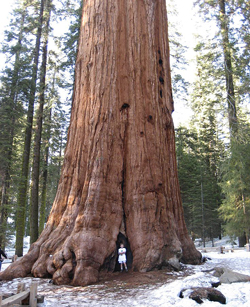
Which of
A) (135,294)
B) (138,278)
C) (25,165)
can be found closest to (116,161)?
(138,278)

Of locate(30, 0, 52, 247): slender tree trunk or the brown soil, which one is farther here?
locate(30, 0, 52, 247): slender tree trunk

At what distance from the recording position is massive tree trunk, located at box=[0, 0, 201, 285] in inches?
285

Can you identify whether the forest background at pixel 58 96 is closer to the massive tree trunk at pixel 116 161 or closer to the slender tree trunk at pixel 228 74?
the slender tree trunk at pixel 228 74

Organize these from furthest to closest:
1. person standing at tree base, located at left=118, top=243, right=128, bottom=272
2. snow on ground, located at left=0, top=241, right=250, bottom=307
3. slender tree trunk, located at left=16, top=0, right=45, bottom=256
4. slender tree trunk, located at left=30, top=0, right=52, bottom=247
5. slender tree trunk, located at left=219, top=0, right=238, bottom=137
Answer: slender tree trunk, located at left=219, top=0, right=238, bottom=137 < slender tree trunk, located at left=16, top=0, right=45, bottom=256 < slender tree trunk, located at left=30, top=0, right=52, bottom=247 < person standing at tree base, located at left=118, top=243, right=128, bottom=272 < snow on ground, located at left=0, top=241, right=250, bottom=307

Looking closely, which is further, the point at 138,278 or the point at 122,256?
the point at 122,256

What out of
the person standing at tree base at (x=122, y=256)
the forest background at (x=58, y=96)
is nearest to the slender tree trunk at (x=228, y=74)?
the forest background at (x=58, y=96)

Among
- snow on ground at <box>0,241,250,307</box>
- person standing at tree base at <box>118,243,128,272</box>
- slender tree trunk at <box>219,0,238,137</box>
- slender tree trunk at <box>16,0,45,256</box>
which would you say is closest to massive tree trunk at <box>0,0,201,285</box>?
person standing at tree base at <box>118,243,128,272</box>

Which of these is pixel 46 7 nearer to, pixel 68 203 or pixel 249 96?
pixel 249 96

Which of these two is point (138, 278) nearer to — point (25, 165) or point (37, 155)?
point (37, 155)

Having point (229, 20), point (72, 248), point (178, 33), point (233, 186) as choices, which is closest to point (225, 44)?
point (229, 20)

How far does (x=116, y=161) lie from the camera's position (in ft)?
27.3

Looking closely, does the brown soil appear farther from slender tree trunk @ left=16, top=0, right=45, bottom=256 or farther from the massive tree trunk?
slender tree trunk @ left=16, top=0, right=45, bottom=256

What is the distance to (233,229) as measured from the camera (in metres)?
16.8

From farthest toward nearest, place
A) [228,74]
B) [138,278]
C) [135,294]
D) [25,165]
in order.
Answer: [228,74]
[25,165]
[138,278]
[135,294]
